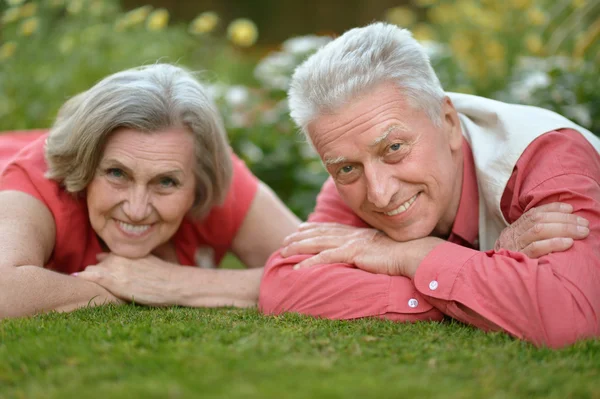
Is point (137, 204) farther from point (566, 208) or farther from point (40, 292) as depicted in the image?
point (566, 208)

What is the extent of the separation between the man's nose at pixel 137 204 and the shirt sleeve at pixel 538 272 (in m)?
1.42

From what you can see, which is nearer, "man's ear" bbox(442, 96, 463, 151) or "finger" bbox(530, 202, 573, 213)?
"finger" bbox(530, 202, 573, 213)

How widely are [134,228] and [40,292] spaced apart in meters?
0.64

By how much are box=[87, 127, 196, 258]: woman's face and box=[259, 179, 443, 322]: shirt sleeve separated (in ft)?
2.24

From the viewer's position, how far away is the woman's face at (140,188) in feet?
11.8

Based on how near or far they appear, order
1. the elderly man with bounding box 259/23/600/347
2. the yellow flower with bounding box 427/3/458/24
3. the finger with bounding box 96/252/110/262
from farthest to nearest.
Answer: the yellow flower with bounding box 427/3/458/24 < the finger with bounding box 96/252/110/262 < the elderly man with bounding box 259/23/600/347

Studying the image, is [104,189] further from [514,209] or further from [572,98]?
[572,98]

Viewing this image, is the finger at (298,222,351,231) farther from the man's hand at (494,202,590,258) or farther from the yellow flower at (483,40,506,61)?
the yellow flower at (483,40,506,61)

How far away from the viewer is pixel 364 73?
10.4 ft

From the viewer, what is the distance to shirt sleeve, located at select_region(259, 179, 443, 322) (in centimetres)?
314

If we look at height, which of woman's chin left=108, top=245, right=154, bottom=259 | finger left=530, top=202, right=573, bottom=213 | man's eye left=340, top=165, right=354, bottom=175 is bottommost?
woman's chin left=108, top=245, right=154, bottom=259

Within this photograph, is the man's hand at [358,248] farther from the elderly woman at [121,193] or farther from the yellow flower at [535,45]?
the yellow flower at [535,45]

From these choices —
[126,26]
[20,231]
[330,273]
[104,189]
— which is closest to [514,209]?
[330,273]

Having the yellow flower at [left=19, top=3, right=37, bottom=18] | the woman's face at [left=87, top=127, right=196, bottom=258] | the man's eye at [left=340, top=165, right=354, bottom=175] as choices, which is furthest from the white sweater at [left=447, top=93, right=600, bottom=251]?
the yellow flower at [left=19, top=3, right=37, bottom=18]
